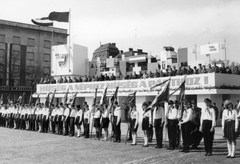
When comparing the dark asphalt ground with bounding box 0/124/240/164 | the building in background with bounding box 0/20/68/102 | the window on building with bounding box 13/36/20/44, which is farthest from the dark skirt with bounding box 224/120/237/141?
the window on building with bounding box 13/36/20/44

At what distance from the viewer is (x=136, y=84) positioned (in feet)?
85.7

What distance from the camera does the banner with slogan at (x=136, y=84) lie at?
21.9 meters

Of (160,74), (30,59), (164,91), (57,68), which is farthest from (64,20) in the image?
(30,59)

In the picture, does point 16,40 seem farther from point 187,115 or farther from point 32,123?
point 187,115

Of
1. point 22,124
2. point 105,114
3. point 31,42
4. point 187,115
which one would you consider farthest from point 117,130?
point 31,42

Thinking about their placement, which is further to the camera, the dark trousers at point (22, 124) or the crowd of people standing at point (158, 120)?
the dark trousers at point (22, 124)

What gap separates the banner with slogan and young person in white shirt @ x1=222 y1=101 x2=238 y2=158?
1155cm

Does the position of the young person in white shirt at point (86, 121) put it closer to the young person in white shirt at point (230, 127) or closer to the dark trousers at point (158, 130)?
the dark trousers at point (158, 130)

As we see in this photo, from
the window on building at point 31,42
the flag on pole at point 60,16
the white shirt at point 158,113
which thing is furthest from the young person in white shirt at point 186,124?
the window on building at point 31,42

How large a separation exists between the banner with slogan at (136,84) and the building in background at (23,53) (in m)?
21.3

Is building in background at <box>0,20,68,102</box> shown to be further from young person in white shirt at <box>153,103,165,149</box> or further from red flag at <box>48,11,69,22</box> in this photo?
young person in white shirt at <box>153,103,165,149</box>

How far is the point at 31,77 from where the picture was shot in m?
57.5

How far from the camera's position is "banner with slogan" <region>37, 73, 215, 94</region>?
2188 centimetres

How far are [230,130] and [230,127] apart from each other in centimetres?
10
